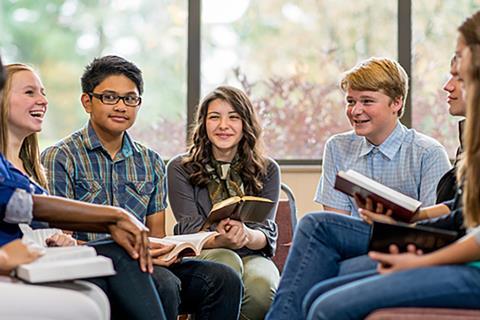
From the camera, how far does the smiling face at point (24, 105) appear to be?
3.08 m

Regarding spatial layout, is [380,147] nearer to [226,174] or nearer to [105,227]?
[226,174]

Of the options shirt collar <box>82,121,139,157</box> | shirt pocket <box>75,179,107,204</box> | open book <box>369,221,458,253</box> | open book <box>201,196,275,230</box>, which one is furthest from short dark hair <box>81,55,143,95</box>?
open book <box>369,221,458,253</box>

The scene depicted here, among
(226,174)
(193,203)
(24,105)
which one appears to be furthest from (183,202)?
(24,105)

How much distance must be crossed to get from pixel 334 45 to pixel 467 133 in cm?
270

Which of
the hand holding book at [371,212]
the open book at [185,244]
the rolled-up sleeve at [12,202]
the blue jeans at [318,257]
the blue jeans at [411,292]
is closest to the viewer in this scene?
the blue jeans at [411,292]

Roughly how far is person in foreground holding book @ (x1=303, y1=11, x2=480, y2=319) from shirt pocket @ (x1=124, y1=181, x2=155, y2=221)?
3.81 ft

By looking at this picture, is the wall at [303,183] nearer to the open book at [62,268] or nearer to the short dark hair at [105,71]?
the short dark hair at [105,71]

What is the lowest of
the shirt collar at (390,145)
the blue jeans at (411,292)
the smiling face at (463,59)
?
the blue jeans at (411,292)

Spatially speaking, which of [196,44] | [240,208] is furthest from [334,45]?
[240,208]

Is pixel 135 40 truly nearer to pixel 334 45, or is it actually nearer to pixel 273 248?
pixel 334 45

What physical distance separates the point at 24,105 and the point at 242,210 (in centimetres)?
85

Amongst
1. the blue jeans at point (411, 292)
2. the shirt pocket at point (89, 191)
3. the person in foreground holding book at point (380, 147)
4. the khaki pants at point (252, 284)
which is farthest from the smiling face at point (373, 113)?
the blue jeans at point (411, 292)

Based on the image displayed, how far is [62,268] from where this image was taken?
213 centimetres

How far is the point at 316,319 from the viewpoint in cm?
216
